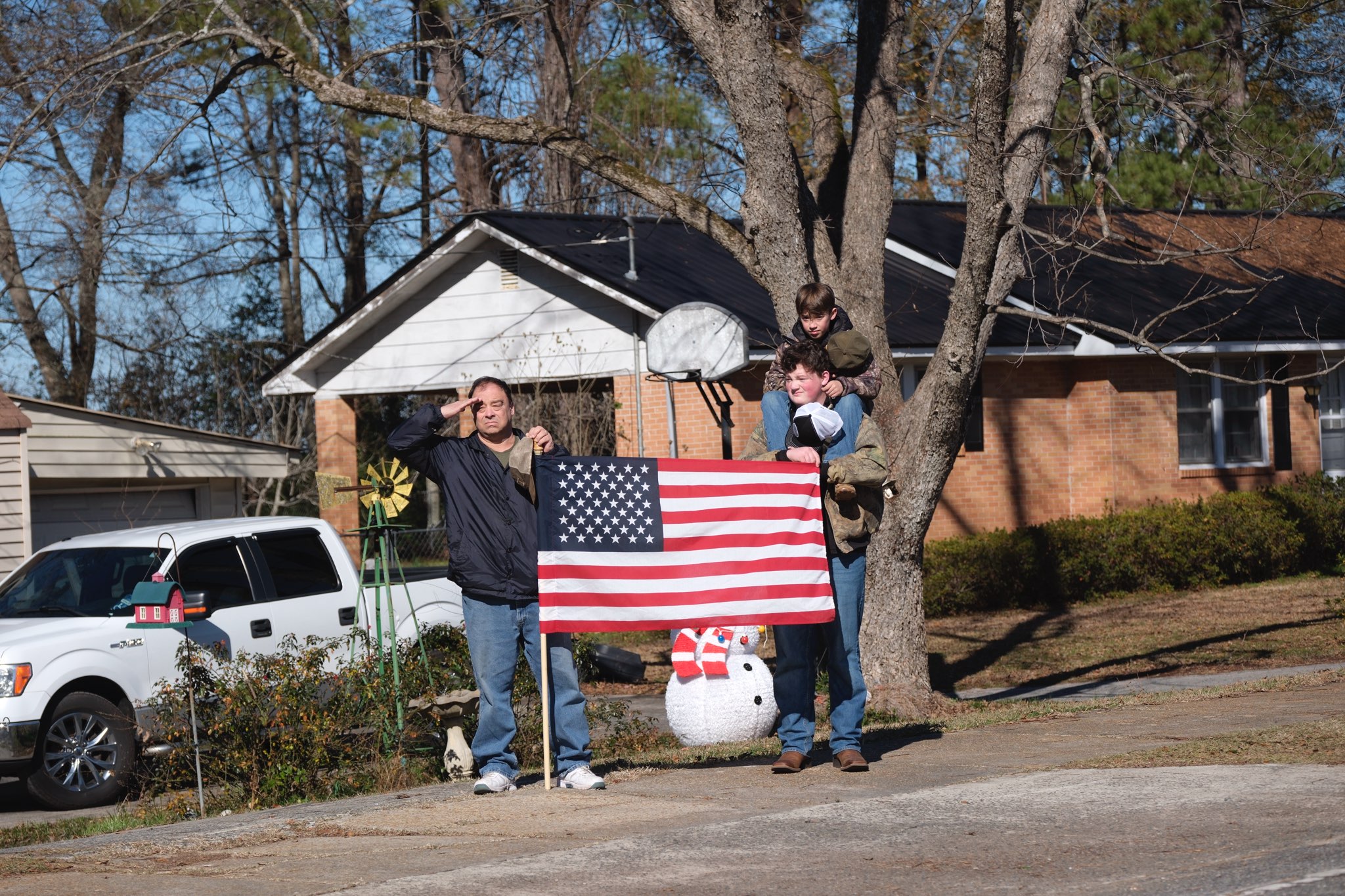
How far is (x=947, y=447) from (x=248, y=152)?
7.72m

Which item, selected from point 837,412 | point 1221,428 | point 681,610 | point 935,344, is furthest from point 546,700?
point 1221,428

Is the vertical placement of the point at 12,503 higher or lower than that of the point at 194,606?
higher

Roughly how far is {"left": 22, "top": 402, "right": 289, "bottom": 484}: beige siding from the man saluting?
11119 millimetres

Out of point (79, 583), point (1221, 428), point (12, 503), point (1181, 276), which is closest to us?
point (79, 583)

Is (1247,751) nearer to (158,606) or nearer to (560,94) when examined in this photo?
(158,606)

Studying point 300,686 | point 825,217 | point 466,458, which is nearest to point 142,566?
point 300,686

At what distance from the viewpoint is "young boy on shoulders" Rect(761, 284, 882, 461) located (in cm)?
721

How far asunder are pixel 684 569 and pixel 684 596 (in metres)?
0.13

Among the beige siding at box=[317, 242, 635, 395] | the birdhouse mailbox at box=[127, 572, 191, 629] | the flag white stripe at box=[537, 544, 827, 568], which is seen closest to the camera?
the flag white stripe at box=[537, 544, 827, 568]

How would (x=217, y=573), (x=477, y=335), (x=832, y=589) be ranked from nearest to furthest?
1. (x=832, y=589)
2. (x=217, y=573)
3. (x=477, y=335)

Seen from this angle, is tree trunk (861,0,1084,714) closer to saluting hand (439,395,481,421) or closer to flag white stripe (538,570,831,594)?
flag white stripe (538,570,831,594)

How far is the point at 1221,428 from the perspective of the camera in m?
23.9

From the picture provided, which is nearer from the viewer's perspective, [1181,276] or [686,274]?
[686,274]

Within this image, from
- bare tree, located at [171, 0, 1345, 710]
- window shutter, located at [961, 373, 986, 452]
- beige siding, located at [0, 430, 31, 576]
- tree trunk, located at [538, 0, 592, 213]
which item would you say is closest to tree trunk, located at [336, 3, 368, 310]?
tree trunk, located at [538, 0, 592, 213]
